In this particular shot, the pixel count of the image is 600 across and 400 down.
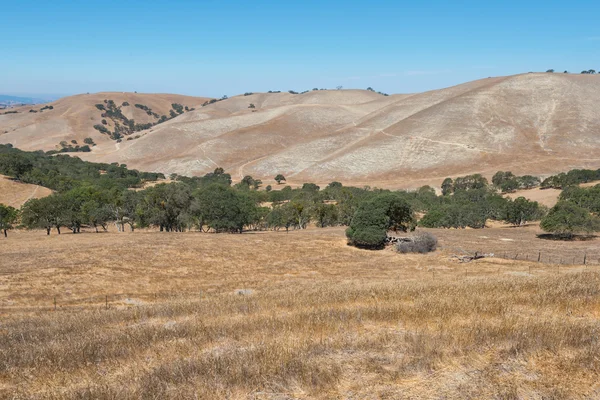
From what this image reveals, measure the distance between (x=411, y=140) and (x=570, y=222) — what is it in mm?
89798

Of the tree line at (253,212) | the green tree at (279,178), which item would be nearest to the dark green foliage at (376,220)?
the tree line at (253,212)

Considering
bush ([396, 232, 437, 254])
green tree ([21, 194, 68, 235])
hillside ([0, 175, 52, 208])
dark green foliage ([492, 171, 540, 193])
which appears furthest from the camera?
dark green foliage ([492, 171, 540, 193])

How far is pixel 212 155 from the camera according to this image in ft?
458

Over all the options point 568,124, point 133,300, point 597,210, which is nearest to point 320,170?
point 597,210

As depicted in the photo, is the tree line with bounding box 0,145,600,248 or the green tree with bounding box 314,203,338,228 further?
the green tree with bounding box 314,203,338,228

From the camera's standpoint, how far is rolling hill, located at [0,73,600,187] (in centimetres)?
11056

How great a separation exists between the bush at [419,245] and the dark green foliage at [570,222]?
1573cm

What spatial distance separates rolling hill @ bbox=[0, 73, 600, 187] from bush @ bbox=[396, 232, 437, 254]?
221ft

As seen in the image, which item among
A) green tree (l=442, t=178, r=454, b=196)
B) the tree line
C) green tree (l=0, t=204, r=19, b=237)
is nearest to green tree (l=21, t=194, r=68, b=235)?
the tree line

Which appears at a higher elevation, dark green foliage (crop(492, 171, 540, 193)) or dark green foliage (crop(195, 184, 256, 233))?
dark green foliage (crop(492, 171, 540, 193))

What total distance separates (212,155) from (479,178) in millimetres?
92267

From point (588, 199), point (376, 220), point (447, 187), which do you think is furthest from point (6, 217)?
point (447, 187)

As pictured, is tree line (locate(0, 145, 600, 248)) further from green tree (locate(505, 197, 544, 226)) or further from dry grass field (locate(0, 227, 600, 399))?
dry grass field (locate(0, 227, 600, 399))

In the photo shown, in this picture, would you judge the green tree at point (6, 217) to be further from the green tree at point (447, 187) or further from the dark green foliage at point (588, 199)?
the green tree at point (447, 187)
